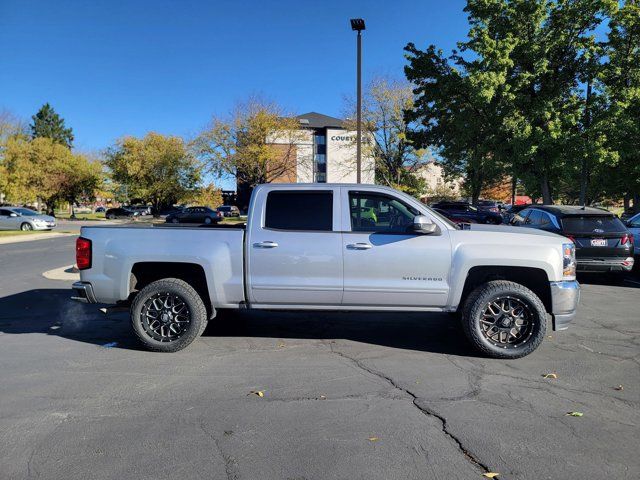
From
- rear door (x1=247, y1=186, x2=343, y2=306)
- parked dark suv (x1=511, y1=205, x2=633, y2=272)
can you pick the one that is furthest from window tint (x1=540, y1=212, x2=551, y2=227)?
rear door (x1=247, y1=186, x2=343, y2=306)

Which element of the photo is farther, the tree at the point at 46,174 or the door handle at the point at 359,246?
the tree at the point at 46,174

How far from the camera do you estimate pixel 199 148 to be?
39031 mm

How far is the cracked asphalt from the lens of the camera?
291cm

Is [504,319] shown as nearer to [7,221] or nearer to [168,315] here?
[168,315]

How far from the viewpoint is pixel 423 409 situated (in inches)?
145

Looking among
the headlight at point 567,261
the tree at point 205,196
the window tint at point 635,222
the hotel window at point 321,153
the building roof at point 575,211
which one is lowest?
the headlight at point 567,261

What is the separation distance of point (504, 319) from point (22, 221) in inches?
1255

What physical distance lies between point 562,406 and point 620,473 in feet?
3.20

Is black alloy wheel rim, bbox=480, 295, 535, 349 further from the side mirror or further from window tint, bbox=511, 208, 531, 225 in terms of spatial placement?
window tint, bbox=511, 208, 531, 225

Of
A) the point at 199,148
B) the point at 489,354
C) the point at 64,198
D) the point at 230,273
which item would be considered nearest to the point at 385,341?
the point at 489,354

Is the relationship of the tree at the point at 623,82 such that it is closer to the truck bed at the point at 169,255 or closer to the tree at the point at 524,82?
the tree at the point at 524,82

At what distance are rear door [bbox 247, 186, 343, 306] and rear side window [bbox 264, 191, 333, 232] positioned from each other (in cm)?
1

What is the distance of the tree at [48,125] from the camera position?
86.6 metres

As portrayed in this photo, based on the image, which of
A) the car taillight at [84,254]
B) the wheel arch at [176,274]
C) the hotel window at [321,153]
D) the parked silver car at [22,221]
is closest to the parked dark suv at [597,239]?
the wheel arch at [176,274]
